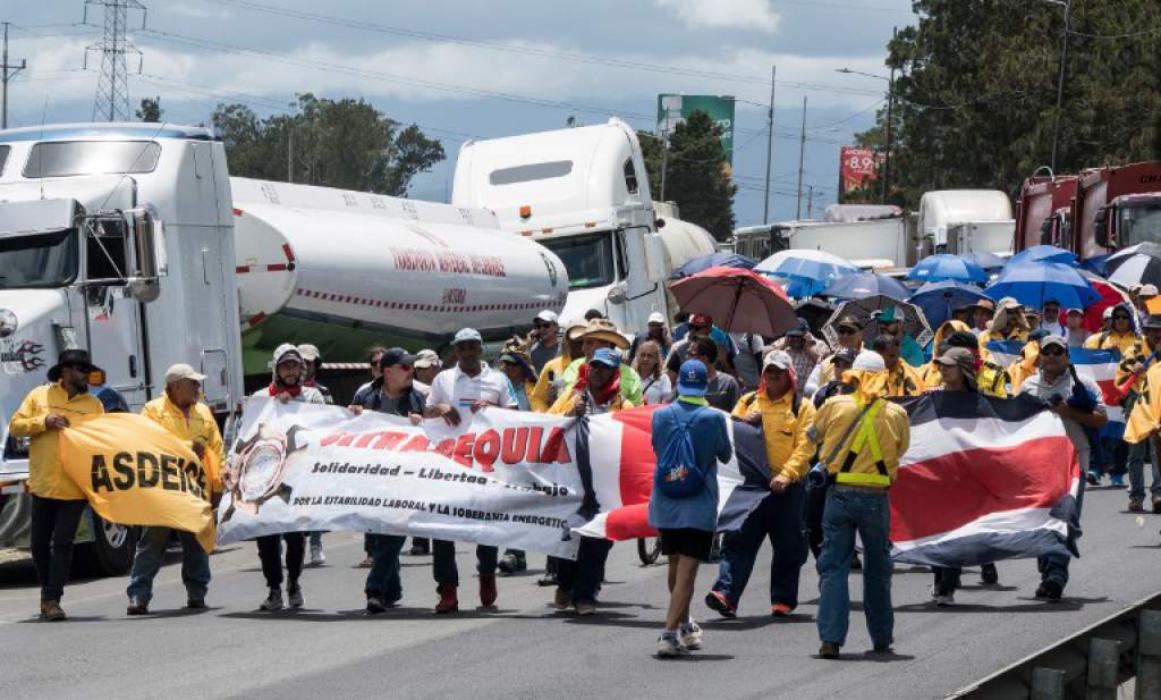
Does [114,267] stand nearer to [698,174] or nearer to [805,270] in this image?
[805,270]

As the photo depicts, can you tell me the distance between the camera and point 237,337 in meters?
20.4

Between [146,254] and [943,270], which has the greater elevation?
[146,254]

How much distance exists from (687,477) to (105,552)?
22.8 ft

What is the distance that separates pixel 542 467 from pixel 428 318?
12114mm

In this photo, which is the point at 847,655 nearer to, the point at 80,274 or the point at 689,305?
the point at 80,274

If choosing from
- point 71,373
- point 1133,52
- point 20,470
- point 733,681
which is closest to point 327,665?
point 733,681

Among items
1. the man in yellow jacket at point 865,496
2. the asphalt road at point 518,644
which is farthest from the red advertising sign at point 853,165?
the man in yellow jacket at point 865,496

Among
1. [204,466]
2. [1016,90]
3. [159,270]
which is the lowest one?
[204,466]

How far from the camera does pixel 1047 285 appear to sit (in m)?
27.4

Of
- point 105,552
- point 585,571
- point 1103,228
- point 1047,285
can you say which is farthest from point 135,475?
point 1103,228

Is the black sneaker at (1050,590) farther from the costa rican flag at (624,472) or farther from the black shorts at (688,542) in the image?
the black shorts at (688,542)

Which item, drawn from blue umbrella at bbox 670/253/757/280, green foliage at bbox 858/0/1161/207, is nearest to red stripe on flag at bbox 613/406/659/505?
blue umbrella at bbox 670/253/757/280

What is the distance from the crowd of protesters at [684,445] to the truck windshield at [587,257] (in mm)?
11878

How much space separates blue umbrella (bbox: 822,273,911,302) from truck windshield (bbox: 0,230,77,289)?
11867mm
